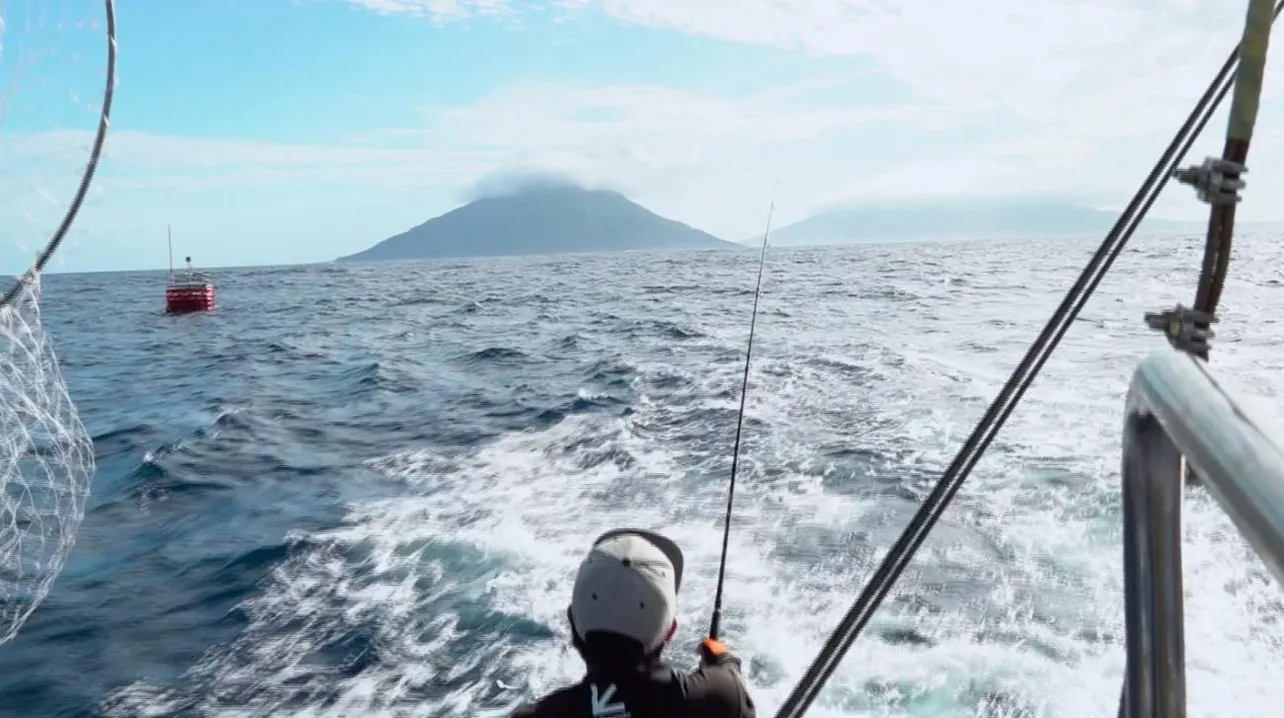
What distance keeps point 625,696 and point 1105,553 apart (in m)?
5.28

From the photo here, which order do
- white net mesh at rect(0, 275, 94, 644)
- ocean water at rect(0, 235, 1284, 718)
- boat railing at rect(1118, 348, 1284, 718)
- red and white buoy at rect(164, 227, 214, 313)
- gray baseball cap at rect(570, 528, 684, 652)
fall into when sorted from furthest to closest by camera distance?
red and white buoy at rect(164, 227, 214, 313), ocean water at rect(0, 235, 1284, 718), white net mesh at rect(0, 275, 94, 644), gray baseball cap at rect(570, 528, 684, 652), boat railing at rect(1118, 348, 1284, 718)

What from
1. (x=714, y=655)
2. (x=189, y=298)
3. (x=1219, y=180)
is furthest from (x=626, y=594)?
(x=189, y=298)

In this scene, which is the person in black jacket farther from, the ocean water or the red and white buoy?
the red and white buoy

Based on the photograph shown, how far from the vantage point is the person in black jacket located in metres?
1.87

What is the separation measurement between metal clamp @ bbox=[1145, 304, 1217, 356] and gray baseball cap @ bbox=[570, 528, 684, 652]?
1.11 m

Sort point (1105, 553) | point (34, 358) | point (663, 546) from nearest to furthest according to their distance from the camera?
1. point (663, 546)
2. point (34, 358)
3. point (1105, 553)

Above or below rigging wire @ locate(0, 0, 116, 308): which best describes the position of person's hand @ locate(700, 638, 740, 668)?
below

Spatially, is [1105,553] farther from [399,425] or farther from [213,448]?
[213,448]

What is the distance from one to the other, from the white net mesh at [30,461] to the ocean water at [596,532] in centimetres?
26

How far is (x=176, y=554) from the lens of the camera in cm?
737

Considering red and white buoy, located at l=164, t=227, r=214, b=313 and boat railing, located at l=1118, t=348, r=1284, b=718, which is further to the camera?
red and white buoy, located at l=164, t=227, r=214, b=313

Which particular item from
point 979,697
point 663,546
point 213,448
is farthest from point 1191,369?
point 213,448

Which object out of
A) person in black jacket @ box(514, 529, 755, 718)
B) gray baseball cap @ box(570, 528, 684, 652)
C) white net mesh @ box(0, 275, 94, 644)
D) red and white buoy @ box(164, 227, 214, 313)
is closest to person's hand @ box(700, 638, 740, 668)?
person in black jacket @ box(514, 529, 755, 718)

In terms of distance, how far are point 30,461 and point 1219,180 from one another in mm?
10740
